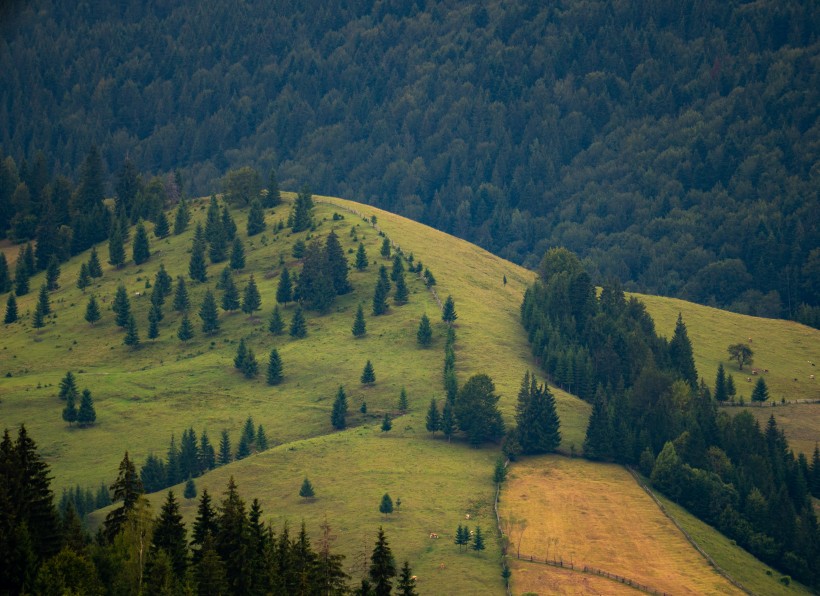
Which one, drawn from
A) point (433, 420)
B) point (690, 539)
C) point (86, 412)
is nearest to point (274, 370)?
point (86, 412)

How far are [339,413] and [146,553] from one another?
323 ft

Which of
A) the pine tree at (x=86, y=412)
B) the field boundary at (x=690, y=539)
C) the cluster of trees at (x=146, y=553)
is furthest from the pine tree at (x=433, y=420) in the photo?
the cluster of trees at (x=146, y=553)

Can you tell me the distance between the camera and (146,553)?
265 ft

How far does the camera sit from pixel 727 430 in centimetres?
18288

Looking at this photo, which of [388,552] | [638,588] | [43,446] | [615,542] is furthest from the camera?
[43,446]

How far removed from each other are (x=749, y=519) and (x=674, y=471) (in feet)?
41.1

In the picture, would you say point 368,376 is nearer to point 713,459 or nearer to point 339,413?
point 339,413

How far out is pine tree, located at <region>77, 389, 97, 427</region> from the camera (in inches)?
7219

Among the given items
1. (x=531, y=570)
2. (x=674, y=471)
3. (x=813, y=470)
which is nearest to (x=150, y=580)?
(x=531, y=570)

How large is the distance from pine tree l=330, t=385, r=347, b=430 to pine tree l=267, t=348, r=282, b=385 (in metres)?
19.0

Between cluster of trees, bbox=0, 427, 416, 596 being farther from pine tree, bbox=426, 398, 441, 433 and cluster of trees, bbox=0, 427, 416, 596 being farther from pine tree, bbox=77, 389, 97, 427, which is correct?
pine tree, bbox=77, 389, 97, 427

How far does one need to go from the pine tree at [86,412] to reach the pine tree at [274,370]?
30.2 m

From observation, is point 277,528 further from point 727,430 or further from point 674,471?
point 727,430

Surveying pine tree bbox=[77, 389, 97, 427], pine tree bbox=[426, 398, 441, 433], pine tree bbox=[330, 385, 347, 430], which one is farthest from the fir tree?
pine tree bbox=[77, 389, 97, 427]
